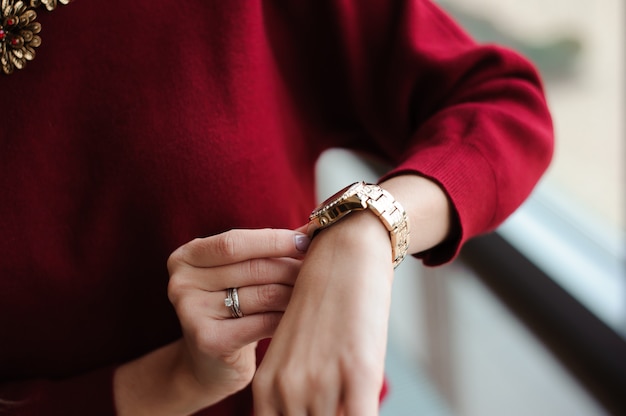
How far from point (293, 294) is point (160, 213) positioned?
177 millimetres

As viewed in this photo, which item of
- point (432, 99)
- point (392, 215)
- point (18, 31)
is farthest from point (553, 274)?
point (18, 31)

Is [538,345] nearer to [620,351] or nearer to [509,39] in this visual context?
[620,351]

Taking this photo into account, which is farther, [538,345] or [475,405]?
[475,405]

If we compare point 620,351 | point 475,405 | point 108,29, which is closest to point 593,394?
point 620,351

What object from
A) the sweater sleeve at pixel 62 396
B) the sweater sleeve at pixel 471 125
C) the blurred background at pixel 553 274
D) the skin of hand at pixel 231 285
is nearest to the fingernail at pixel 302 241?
the skin of hand at pixel 231 285

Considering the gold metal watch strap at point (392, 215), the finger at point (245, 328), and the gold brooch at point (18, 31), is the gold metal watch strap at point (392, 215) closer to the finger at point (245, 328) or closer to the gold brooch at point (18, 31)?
the finger at point (245, 328)

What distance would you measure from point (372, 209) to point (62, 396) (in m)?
0.35

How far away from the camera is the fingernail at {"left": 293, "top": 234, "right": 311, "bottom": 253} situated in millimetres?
479

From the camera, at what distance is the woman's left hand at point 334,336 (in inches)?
14.9

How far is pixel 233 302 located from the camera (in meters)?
0.48

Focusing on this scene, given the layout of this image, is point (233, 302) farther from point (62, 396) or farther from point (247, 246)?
point (62, 396)

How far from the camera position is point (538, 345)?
1243 millimetres

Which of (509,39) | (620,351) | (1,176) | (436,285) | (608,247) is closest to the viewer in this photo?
(1,176)

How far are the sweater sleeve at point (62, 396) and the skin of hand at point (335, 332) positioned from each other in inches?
9.9
